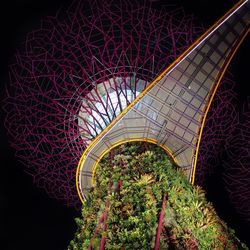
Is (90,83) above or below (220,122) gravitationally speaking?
above

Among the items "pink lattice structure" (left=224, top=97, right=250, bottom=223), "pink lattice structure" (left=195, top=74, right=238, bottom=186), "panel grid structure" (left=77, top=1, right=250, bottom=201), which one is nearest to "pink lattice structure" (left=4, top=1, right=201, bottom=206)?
"panel grid structure" (left=77, top=1, right=250, bottom=201)

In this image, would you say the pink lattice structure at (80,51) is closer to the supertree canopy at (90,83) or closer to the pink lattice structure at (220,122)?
the supertree canopy at (90,83)

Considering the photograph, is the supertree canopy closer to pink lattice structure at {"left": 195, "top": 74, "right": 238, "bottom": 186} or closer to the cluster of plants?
pink lattice structure at {"left": 195, "top": 74, "right": 238, "bottom": 186}

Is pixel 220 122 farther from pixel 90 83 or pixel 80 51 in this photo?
pixel 80 51

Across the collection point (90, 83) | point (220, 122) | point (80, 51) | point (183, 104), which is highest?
point (80, 51)

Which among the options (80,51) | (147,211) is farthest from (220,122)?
(147,211)

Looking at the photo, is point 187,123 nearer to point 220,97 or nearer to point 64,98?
point 220,97

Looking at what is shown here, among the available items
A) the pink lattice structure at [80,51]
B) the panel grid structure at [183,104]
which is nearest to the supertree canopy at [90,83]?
the pink lattice structure at [80,51]
